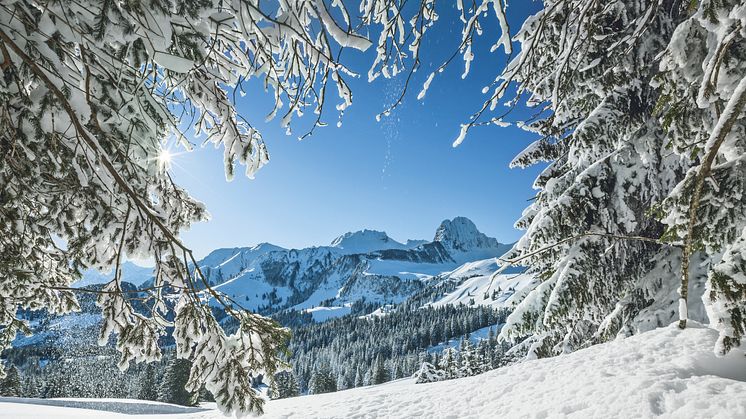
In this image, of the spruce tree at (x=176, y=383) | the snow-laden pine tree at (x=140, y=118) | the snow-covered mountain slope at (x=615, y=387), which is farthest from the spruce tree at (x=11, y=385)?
the snow-covered mountain slope at (x=615, y=387)

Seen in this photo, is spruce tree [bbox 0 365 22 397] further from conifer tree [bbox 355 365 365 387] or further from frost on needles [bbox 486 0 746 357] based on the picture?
conifer tree [bbox 355 365 365 387]

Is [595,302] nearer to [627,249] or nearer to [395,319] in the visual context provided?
[627,249]

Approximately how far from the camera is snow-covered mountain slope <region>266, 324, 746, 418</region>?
2.63 m

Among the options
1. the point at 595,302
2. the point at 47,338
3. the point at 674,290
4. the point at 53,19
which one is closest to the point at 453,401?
the point at 595,302

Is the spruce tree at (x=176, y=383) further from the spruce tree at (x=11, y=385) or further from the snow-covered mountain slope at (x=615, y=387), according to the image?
the snow-covered mountain slope at (x=615, y=387)

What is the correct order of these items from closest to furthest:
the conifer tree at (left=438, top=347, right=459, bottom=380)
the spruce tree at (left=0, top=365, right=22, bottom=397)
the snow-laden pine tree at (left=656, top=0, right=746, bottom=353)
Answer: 1. the snow-laden pine tree at (left=656, top=0, right=746, bottom=353)
2. the spruce tree at (left=0, top=365, right=22, bottom=397)
3. the conifer tree at (left=438, top=347, right=459, bottom=380)

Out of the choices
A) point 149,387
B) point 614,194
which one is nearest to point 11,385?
point 149,387

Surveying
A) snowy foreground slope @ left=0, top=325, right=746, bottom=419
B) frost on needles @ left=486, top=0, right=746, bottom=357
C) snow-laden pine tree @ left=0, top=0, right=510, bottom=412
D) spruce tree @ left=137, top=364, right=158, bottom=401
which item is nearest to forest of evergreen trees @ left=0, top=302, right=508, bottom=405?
spruce tree @ left=137, top=364, right=158, bottom=401

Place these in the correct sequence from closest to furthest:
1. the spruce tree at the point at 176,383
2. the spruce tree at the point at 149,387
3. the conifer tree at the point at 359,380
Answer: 1. the spruce tree at the point at 176,383
2. the spruce tree at the point at 149,387
3. the conifer tree at the point at 359,380

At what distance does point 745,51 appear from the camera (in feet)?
5.54

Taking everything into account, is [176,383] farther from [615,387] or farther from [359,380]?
[359,380]

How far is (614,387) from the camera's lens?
317 centimetres

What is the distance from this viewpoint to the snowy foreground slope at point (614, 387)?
2.63 meters

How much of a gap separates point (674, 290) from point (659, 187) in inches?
48.1
